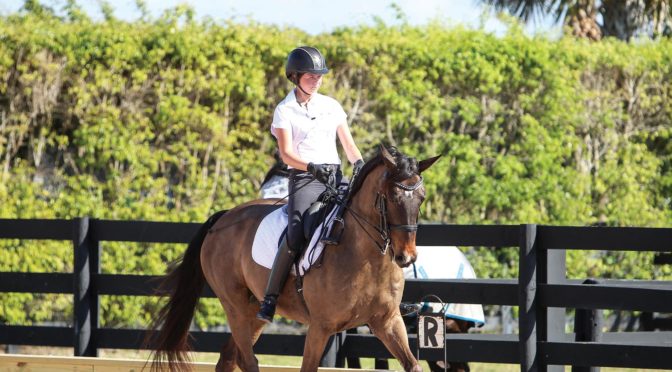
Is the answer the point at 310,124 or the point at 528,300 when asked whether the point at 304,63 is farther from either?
the point at 528,300

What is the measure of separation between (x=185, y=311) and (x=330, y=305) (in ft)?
5.43

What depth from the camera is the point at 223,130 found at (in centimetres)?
1200

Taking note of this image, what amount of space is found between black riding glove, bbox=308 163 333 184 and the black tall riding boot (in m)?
0.45

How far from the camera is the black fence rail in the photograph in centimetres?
761

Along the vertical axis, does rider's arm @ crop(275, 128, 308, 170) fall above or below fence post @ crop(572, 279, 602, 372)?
above

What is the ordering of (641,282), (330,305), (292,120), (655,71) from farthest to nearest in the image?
(655,71) → (641,282) → (292,120) → (330,305)

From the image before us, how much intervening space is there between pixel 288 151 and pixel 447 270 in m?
2.85

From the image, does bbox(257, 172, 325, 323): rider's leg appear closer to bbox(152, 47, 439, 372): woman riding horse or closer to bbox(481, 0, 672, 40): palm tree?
bbox(152, 47, 439, 372): woman riding horse

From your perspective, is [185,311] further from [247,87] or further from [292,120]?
[247,87]

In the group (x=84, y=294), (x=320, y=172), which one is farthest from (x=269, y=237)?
(x=84, y=294)

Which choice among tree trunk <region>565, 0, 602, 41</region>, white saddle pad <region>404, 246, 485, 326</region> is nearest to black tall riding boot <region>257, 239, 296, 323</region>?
white saddle pad <region>404, 246, 485, 326</region>

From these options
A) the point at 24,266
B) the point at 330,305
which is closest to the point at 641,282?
the point at 330,305

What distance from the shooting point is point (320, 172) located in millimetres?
6820

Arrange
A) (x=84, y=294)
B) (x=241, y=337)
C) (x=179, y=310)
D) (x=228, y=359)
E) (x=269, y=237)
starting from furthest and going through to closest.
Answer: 1. (x=84, y=294)
2. (x=179, y=310)
3. (x=228, y=359)
4. (x=241, y=337)
5. (x=269, y=237)
